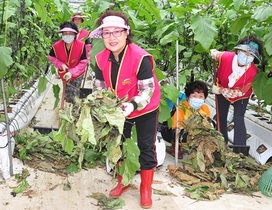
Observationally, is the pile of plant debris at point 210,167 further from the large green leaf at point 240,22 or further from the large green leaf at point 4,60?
the large green leaf at point 4,60

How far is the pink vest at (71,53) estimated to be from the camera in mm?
4414

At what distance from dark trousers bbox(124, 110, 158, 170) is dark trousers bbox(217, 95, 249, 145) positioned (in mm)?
1316

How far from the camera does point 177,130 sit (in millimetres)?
3277

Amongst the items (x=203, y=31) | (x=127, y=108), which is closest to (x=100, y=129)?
(x=127, y=108)

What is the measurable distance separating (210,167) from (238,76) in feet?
2.78

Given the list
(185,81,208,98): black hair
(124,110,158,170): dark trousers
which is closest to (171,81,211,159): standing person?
(185,81,208,98): black hair

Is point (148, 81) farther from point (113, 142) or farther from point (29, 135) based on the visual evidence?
point (29, 135)

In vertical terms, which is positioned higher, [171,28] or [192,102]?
[171,28]

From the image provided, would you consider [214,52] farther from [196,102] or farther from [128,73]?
[128,73]

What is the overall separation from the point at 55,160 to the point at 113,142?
1.06 meters

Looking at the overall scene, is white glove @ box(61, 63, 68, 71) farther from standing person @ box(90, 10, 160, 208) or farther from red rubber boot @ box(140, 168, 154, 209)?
red rubber boot @ box(140, 168, 154, 209)

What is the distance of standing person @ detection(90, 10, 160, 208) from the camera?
2.37 metres

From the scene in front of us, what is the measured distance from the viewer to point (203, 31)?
8.78 ft

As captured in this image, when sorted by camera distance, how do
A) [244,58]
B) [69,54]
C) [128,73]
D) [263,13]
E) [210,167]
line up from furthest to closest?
[69,54]
[244,58]
[210,167]
[263,13]
[128,73]
